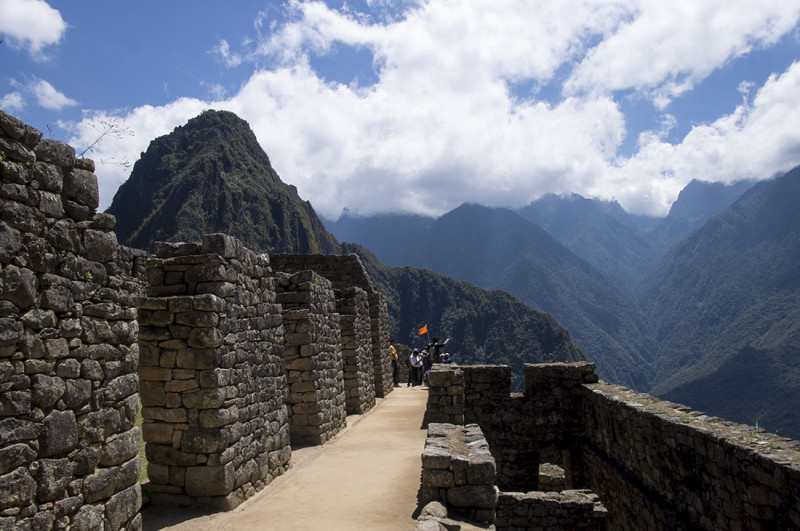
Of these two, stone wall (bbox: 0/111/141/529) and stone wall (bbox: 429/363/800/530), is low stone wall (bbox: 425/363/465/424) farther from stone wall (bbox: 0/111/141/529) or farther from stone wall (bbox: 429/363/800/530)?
stone wall (bbox: 0/111/141/529)

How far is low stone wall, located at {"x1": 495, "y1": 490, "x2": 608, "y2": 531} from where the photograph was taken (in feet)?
32.9

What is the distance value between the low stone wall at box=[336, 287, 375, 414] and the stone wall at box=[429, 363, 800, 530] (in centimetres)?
286

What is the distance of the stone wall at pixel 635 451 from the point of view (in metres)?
6.19

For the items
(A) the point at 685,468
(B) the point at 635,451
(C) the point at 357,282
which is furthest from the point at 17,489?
(C) the point at 357,282

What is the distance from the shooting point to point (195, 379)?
22.0 feet

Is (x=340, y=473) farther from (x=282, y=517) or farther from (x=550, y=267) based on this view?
(x=550, y=267)

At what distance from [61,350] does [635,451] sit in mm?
9358

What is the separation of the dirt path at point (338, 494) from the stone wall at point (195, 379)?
0.38 meters

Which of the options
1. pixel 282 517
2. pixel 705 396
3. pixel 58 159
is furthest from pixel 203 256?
pixel 705 396

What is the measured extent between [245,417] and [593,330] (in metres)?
115

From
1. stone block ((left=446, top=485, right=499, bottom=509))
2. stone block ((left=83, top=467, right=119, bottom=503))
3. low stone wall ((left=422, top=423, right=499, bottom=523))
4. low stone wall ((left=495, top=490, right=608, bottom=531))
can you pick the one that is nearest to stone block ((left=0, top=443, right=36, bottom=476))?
stone block ((left=83, top=467, right=119, bottom=503))

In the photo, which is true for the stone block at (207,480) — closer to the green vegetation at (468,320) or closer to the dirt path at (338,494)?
the dirt path at (338,494)

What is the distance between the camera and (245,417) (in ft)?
24.0

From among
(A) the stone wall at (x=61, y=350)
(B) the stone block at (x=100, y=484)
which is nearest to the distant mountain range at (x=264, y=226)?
(A) the stone wall at (x=61, y=350)
